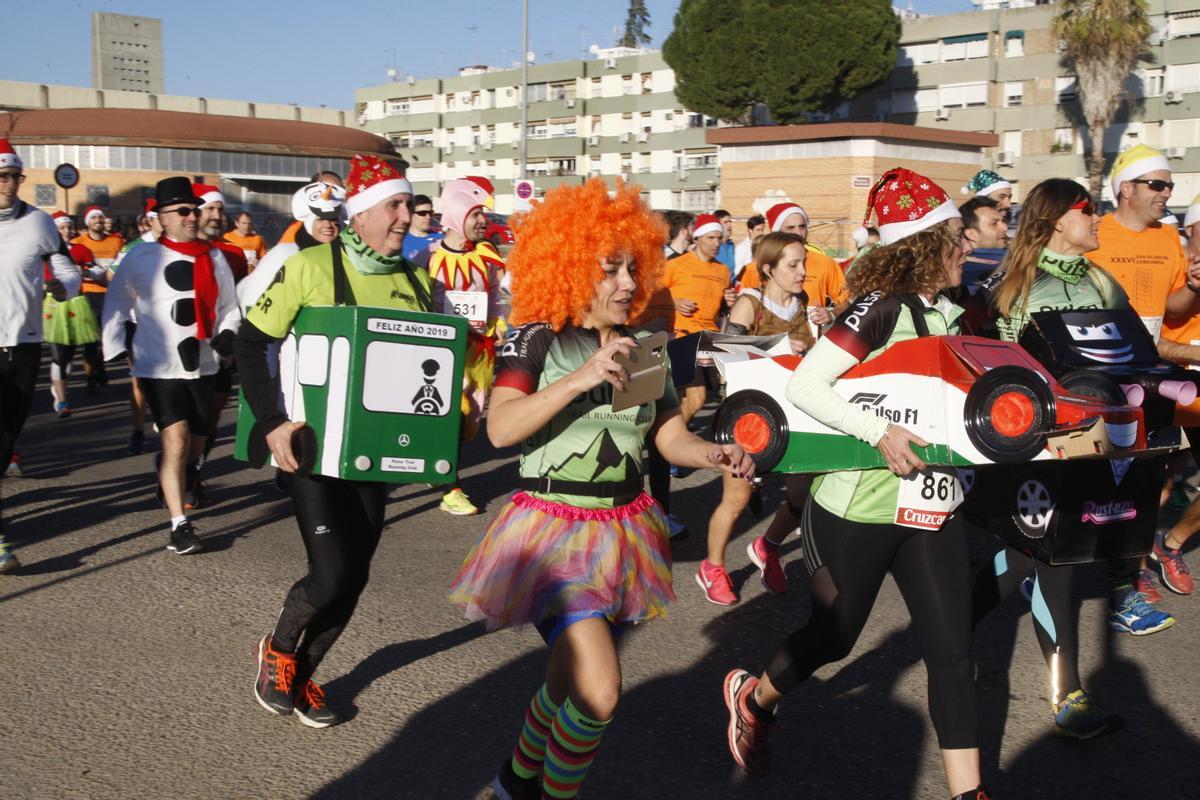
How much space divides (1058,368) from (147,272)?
17.2ft

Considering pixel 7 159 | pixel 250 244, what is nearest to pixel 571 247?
pixel 7 159

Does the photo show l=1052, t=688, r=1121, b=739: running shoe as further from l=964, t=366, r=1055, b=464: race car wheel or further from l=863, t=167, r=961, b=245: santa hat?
l=863, t=167, r=961, b=245: santa hat

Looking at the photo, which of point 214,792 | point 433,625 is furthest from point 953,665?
point 433,625

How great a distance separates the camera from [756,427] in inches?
151

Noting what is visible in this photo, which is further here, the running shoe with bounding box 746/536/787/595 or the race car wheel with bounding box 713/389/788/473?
the running shoe with bounding box 746/536/787/595

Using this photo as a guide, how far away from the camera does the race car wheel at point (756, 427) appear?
382 cm

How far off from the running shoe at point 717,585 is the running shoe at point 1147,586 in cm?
194

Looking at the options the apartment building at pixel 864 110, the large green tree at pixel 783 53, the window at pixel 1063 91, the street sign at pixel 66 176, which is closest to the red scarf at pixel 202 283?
the street sign at pixel 66 176

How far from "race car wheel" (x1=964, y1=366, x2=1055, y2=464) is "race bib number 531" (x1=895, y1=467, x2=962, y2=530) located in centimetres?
25

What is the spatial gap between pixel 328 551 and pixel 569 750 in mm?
1335

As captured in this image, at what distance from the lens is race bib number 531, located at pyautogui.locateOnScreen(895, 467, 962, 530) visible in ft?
12.2

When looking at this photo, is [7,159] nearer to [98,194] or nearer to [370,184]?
[370,184]

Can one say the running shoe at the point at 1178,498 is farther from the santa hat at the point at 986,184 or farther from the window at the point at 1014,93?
the window at the point at 1014,93

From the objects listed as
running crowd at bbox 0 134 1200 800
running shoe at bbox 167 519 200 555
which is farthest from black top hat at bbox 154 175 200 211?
running shoe at bbox 167 519 200 555
